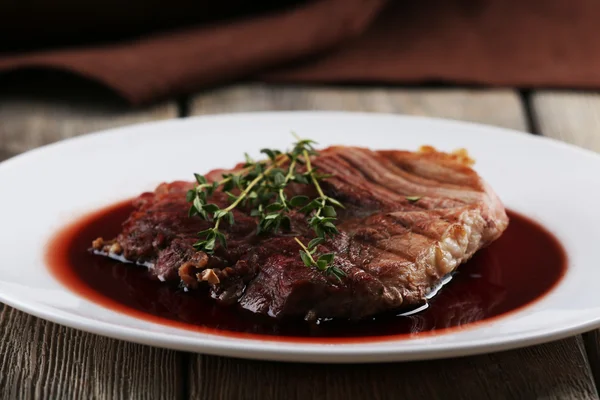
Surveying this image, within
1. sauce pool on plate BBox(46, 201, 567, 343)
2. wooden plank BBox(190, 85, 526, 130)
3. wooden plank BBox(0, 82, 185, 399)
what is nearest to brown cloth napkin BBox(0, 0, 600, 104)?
wooden plank BBox(190, 85, 526, 130)

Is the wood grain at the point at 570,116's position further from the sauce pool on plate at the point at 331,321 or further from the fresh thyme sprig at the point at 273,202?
the fresh thyme sprig at the point at 273,202

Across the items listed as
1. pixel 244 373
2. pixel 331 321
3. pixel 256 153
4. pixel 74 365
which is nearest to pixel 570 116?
pixel 256 153

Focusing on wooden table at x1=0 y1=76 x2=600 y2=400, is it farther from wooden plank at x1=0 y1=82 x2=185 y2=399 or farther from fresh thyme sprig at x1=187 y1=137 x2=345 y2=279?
fresh thyme sprig at x1=187 y1=137 x2=345 y2=279

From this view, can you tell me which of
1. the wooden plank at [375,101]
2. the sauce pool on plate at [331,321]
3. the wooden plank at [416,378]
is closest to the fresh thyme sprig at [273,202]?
the sauce pool on plate at [331,321]

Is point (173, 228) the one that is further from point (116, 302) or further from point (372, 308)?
point (372, 308)

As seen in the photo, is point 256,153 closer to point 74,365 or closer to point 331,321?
point 331,321

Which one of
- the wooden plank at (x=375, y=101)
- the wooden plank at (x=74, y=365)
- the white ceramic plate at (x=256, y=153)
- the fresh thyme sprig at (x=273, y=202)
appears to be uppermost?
the fresh thyme sprig at (x=273, y=202)
